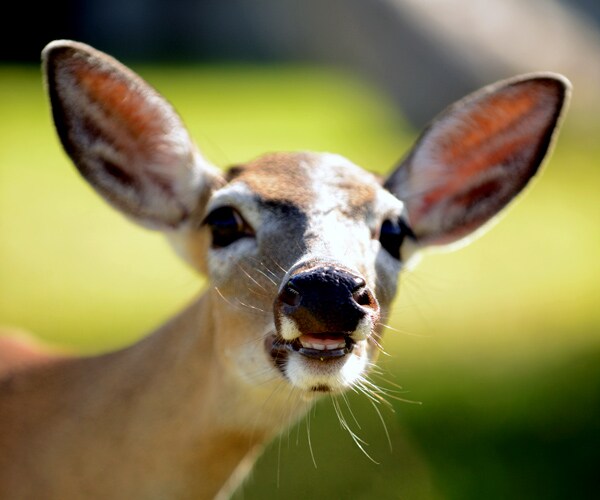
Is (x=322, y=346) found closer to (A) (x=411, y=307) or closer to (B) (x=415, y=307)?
(B) (x=415, y=307)

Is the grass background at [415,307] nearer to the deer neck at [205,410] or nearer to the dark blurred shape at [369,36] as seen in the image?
the deer neck at [205,410]

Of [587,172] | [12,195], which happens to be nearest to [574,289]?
[587,172]

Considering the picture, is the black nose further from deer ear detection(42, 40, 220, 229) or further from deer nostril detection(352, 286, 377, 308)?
deer ear detection(42, 40, 220, 229)

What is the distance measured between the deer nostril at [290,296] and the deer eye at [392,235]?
740mm

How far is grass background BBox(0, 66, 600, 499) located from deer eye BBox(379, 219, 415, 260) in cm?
24

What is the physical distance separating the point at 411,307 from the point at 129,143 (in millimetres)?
4246

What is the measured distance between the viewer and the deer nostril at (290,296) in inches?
117

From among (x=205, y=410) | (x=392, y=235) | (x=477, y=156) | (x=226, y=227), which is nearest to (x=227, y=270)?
(x=226, y=227)

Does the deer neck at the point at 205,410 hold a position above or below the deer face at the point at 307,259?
below

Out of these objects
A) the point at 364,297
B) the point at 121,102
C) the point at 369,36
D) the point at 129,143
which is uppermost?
the point at 364,297

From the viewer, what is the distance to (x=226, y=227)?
366 cm

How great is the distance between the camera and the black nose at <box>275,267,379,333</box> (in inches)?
116

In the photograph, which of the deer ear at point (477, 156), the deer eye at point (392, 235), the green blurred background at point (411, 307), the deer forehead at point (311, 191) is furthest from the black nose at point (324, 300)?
the deer ear at point (477, 156)

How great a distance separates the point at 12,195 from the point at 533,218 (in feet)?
16.6
